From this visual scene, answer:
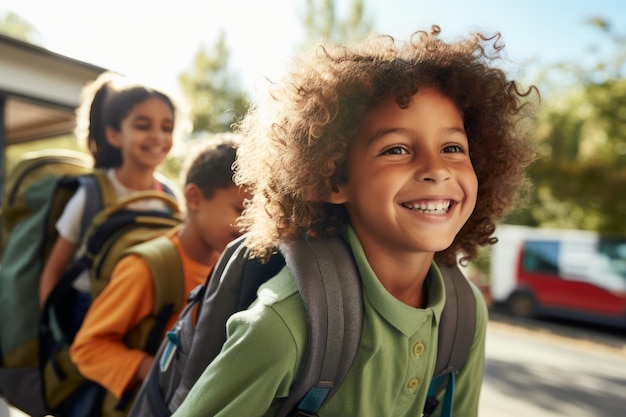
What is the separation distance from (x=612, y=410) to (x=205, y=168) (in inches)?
214

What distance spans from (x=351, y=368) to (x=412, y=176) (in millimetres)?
426

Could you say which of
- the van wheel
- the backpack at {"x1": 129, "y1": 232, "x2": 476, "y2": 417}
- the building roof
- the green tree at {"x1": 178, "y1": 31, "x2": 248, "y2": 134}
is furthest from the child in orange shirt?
the green tree at {"x1": 178, "y1": 31, "x2": 248, "y2": 134}

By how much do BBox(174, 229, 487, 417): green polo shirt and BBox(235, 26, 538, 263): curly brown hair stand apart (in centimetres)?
15

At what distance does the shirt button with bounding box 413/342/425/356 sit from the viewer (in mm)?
1304

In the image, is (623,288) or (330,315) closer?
(330,315)

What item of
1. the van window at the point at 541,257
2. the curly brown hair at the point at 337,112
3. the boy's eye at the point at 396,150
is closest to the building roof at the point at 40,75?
the curly brown hair at the point at 337,112

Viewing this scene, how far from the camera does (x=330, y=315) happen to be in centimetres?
116

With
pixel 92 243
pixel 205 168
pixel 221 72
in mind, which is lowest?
pixel 92 243

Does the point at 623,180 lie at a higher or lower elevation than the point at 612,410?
higher

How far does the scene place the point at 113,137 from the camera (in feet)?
8.57

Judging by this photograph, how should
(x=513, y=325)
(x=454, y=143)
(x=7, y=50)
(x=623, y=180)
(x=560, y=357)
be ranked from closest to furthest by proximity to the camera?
(x=454, y=143), (x=7, y=50), (x=560, y=357), (x=513, y=325), (x=623, y=180)

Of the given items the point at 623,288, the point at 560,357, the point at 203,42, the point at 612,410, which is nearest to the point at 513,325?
the point at 623,288

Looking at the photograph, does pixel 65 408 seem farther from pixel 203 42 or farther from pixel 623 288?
pixel 203 42

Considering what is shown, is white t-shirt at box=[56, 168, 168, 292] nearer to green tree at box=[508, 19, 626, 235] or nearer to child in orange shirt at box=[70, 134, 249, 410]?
child in orange shirt at box=[70, 134, 249, 410]
